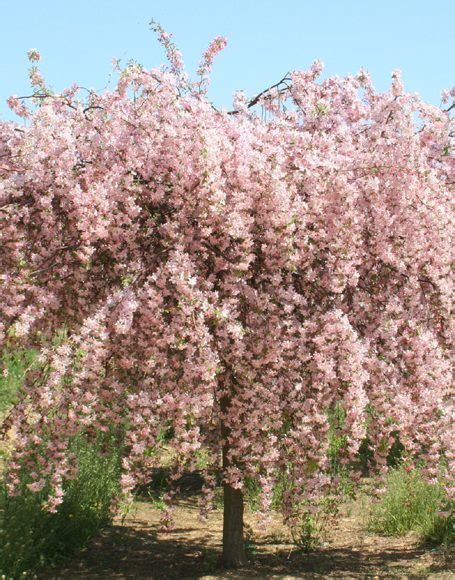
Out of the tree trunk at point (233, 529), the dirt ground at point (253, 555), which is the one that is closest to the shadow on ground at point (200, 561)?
the dirt ground at point (253, 555)

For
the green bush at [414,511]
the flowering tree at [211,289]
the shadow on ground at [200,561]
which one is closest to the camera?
the flowering tree at [211,289]

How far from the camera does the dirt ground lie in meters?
6.83

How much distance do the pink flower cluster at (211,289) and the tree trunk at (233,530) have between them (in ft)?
1.66

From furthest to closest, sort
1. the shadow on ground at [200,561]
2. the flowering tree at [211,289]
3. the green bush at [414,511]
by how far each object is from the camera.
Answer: the green bush at [414,511] < the shadow on ground at [200,561] < the flowering tree at [211,289]

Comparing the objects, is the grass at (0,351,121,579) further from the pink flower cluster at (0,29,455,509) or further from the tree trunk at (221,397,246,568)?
the tree trunk at (221,397,246,568)

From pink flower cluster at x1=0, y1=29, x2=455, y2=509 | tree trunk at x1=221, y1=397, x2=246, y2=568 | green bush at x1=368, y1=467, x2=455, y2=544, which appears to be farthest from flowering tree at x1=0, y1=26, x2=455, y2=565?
green bush at x1=368, y1=467, x2=455, y2=544

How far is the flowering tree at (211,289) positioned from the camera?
522 cm

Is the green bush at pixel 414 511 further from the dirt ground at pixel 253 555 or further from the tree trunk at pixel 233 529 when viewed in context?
the tree trunk at pixel 233 529

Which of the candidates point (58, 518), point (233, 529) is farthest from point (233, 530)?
point (58, 518)

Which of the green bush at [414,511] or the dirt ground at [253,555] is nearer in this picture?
the dirt ground at [253,555]

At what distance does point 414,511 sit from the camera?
8.21m

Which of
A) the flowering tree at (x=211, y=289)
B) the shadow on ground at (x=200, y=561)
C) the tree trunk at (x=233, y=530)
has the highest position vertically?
the flowering tree at (x=211, y=289)

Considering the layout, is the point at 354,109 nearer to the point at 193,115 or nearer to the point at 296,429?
the point at 193,115

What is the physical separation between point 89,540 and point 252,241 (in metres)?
4.11
